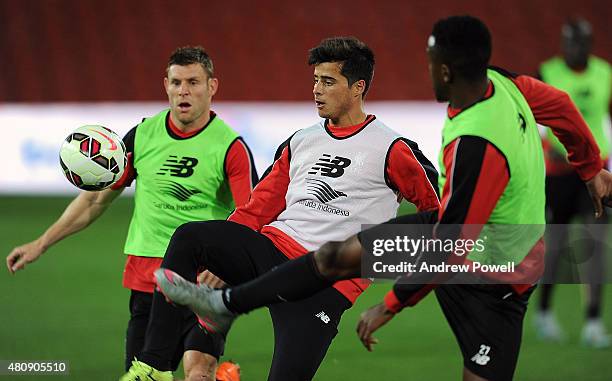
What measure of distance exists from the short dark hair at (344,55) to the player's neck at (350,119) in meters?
0.15

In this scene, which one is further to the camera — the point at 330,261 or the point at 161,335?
the point at 161,335

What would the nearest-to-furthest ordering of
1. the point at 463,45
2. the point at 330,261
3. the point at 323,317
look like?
1. the point at 463,45
2. the point at 330,261
3. the point at 323,317

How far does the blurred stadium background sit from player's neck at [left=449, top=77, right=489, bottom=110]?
9.13ft

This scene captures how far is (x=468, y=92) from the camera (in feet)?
13.7

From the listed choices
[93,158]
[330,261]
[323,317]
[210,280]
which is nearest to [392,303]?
[330,261]

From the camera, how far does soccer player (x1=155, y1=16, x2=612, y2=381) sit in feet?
13.2

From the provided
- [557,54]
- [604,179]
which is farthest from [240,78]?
[604,179]

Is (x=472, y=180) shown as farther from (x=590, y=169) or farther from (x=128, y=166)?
(x=128, y=166)

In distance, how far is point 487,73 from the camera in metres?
4.28

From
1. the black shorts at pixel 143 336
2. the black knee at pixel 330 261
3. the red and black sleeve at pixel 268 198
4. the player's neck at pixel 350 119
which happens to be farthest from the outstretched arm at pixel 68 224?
the black knee at pixel 330 261

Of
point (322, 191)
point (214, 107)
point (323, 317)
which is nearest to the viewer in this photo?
point (323, 317)

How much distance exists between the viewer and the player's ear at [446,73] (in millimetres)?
4148

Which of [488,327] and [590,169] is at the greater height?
[590,169]

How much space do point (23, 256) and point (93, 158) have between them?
29.5 inches
